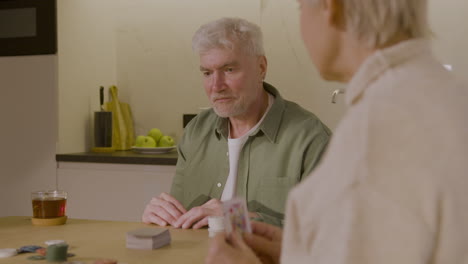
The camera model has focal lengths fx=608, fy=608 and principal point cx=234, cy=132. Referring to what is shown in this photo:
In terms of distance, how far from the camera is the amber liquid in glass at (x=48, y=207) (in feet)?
6.62

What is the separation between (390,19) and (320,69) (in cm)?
15

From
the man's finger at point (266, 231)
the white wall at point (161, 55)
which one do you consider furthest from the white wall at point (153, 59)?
the man's finger at point (266, 231)

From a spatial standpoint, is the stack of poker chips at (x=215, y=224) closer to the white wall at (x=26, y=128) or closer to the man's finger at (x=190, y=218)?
the man's finger at (x=190, y=218)

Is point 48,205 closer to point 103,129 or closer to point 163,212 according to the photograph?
point 163,212

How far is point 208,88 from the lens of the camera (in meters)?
2.36

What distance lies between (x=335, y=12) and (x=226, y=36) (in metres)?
1.44

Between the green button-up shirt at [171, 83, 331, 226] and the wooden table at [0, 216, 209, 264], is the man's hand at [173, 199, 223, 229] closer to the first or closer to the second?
the wooden table at [0, 216, 209, 264]

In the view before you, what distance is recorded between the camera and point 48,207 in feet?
6.62

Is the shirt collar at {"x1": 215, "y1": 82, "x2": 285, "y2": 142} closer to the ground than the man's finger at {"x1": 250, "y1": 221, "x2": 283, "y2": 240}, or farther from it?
farther from it

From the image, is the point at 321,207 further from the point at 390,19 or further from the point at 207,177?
the point at 207,177

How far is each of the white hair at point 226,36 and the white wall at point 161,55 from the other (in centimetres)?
123

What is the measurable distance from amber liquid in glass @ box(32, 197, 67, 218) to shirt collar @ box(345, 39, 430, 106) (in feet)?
4.67

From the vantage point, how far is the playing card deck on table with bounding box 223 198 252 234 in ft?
4.04

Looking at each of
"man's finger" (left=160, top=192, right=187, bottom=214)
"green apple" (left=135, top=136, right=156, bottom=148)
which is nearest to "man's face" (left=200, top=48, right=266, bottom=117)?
"man's finger" (left=160, top=192, right=187, bottom=214)
